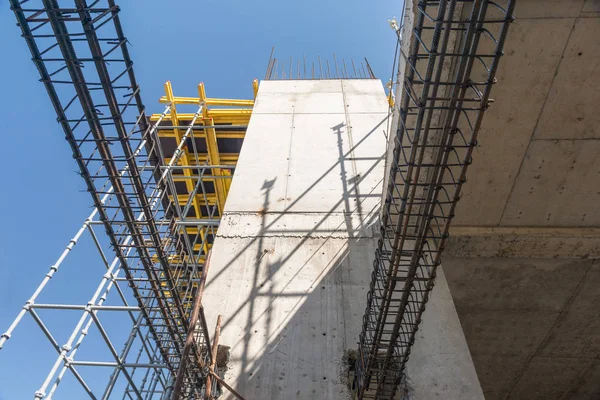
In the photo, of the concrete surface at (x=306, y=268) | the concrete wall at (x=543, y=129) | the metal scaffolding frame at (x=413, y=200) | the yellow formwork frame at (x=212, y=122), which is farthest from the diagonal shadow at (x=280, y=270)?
the yellow formwork frame at (x=212, y=122)

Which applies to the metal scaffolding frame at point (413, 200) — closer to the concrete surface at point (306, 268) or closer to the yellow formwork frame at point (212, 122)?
the concrete surface at point (306, 268)

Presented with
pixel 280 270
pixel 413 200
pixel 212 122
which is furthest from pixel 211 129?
pixel 413 200

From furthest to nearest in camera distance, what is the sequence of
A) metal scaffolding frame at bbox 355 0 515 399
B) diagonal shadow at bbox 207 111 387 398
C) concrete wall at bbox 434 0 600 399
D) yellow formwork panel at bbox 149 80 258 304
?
1. yellow formwork panel at bbox 149 80 258 304
2. diagonal shadow at bbox 207 111 387 398
3. concrete wall at bbox 434 0 600 399
4. metal scaffolding frame at bbox 355 0 515 399

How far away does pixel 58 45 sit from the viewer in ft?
14.1

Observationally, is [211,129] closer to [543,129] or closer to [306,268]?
[306,268]

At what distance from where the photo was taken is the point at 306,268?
23.1 feet

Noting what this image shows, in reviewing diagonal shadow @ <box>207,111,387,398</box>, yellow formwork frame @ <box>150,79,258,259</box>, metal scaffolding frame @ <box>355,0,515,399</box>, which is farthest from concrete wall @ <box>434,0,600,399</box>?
yellow formwork frame @ <box>150,79,258,259</box>

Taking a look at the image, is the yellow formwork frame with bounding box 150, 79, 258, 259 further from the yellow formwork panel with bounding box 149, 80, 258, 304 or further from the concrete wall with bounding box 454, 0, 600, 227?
the concrete wall with bounding box 454, 0, 600, 227

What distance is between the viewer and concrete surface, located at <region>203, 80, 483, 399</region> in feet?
18.8

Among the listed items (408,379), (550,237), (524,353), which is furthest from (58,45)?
(524,353)

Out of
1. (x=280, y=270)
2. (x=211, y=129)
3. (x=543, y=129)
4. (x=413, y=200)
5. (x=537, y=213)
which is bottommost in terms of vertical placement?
(x=413, y=200)

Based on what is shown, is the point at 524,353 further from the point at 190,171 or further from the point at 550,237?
the point at 190,171

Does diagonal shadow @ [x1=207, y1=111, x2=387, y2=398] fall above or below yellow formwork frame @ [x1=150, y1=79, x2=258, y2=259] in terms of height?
below

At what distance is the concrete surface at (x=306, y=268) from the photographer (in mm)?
5730
